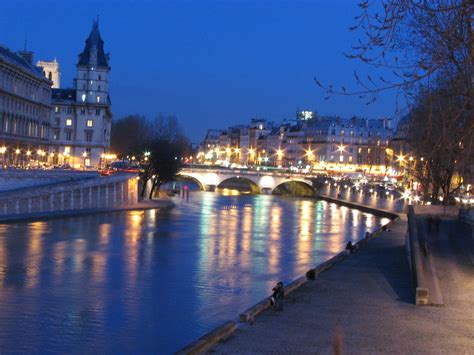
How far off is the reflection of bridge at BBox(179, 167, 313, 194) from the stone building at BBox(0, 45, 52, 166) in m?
22.2

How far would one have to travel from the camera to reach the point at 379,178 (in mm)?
119562

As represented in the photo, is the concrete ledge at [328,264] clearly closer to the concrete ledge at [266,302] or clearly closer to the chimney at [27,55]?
the concrete ledge at [266,302]

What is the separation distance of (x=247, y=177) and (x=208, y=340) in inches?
3314

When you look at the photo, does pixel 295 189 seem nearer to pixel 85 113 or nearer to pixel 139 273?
pixel 85 113

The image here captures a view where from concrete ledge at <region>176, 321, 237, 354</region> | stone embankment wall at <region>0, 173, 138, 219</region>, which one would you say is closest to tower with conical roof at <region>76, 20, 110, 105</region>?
stone embankment wall at <region>0, 173, 138, 219</region>

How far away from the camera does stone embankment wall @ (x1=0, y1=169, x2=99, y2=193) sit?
1799 inches

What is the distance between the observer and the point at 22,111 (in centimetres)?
6994

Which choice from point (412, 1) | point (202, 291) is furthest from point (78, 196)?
point (412, 1)

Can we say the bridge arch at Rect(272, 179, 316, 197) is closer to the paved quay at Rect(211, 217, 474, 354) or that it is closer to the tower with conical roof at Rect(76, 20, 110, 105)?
the tower with conical roof at Rect(76, 20, 110, 105)

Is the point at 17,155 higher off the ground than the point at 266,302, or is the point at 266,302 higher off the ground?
the point at 17,155

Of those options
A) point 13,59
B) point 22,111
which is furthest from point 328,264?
point 13,59

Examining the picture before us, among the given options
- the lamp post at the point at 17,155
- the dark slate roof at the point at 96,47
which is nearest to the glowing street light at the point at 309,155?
the dark slate roof at the point at 96,47

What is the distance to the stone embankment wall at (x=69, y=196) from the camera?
44.5 m

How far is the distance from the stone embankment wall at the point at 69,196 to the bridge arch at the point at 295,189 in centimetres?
3999
